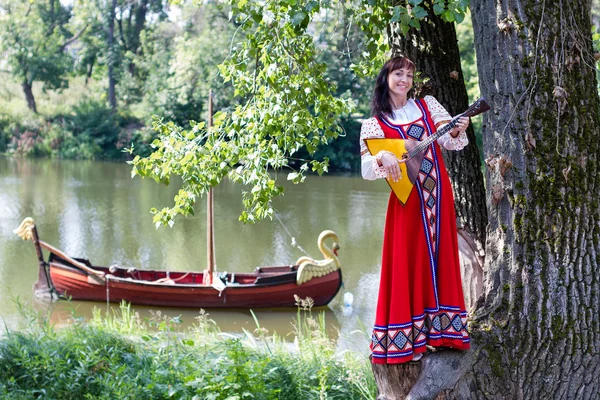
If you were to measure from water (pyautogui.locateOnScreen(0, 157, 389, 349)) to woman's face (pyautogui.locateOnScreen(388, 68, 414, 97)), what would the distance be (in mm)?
5789

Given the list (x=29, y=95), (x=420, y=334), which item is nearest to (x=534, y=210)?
(x=420, y=334)

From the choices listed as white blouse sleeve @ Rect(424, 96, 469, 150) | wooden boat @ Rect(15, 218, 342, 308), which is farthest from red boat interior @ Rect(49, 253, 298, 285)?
white blouse sleeve @ Rect(424, 96, 469, 150)

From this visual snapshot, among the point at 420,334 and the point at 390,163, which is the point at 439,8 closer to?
the point at 390,163

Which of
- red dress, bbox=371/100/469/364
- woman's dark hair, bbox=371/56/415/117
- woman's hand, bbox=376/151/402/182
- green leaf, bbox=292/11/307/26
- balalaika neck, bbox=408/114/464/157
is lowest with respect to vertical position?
red dress, bbox=371/100/469/364

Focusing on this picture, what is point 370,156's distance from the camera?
3.12m

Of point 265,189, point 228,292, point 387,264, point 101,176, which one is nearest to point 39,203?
point 101,176

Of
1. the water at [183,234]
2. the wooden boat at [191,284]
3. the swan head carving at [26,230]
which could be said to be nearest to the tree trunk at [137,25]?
the water at [183,234]

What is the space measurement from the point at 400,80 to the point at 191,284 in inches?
303

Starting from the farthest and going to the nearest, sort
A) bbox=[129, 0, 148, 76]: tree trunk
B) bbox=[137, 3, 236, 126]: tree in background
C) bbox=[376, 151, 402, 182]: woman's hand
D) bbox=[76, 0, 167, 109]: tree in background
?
bbox=[129, 0, 148, 76]: tree trunk → bbox=[76, 0, 167, 109]: tree in background → bbox=[137, 3, 236, 126]: tree in background → bbox=[376, 151, 402, 182]: woman's hand

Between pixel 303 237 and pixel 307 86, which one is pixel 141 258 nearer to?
pixel 303 237

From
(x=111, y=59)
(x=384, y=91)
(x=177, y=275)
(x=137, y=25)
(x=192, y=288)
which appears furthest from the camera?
(x=137, y=25)

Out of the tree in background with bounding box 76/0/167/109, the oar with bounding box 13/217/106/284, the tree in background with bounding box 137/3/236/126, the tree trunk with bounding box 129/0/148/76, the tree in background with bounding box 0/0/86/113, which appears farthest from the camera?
the tree trunk with bounding box 129/0/148/76

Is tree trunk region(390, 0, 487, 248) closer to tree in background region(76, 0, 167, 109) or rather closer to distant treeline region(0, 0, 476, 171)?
distant treeline region(0, 0, 476, 171)

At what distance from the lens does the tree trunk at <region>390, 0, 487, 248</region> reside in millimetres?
3971
